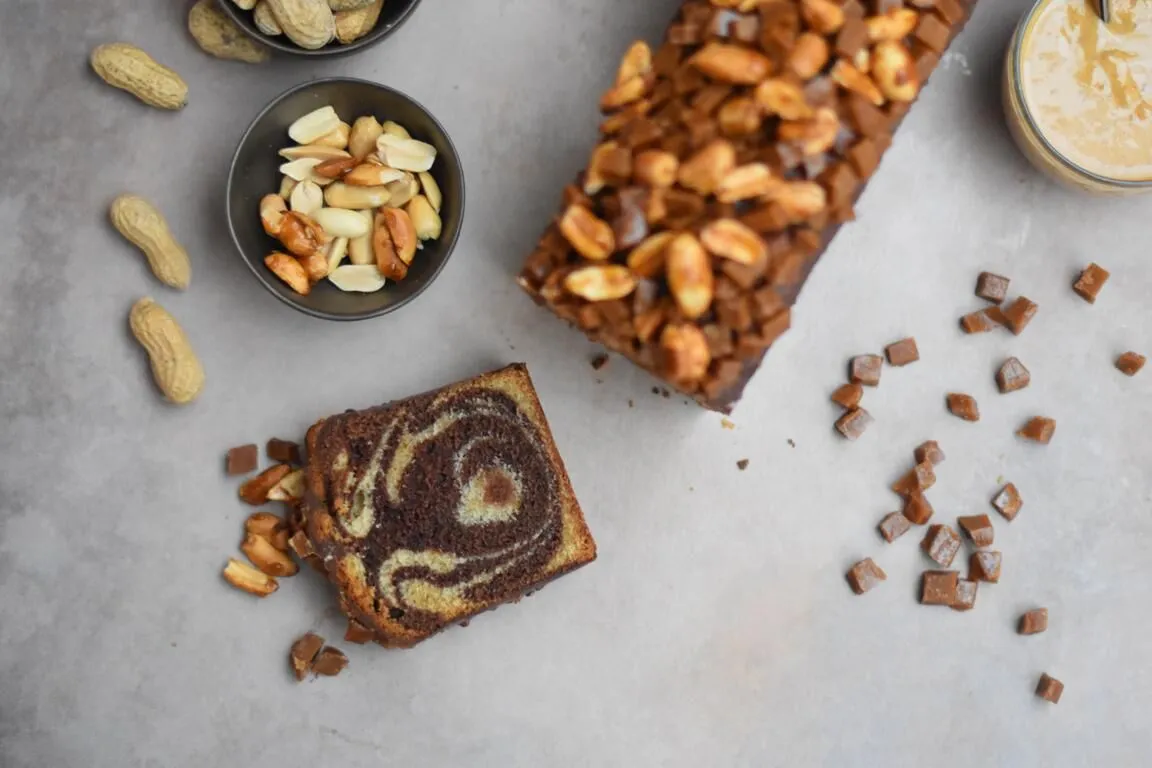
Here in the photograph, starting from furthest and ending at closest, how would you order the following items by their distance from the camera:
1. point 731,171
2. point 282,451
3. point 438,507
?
point 282,451
point 438,507
point 731,171

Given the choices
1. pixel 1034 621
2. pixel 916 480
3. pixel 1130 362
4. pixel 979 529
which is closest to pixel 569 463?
pixel 916 480

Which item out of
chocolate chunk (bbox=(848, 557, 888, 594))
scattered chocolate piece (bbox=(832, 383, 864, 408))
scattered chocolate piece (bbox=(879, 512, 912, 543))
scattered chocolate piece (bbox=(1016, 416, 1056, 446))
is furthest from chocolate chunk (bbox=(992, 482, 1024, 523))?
scattered chocolate piece (bbox=(832, 383, 864, 408))

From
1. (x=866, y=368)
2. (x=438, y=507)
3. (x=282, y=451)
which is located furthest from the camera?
(x=866, y=368)

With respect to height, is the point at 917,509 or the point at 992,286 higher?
the point at 992,286

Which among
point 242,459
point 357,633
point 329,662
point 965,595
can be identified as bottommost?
point 329,662

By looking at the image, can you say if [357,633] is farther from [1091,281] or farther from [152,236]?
[1091,281]

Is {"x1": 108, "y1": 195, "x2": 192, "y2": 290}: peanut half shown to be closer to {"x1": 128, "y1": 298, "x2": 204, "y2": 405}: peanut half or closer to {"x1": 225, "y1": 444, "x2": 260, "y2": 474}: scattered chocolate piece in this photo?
{"x1": 128, "y1": 298, "x2": 204, "y2": 405}: peanut half
